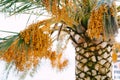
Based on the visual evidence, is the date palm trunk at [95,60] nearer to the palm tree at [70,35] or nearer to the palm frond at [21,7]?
the palm tree at [70,35]

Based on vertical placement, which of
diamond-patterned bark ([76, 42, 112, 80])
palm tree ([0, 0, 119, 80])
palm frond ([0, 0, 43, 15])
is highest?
palm frond ([0, 0, 43, 15])

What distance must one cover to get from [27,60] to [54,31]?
28 cm

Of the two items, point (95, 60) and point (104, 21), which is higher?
point (104, 21)

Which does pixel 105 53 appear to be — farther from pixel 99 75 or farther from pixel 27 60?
pixel 27 60

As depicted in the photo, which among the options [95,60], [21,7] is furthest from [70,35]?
[21,7]

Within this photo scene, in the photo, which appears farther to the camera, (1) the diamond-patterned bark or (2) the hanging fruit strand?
(1) the diamond-patterned bark

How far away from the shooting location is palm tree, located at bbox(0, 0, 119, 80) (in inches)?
45.6

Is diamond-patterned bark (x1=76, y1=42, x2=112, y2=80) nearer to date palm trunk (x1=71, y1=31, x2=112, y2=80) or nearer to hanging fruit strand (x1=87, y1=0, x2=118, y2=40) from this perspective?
date palm trunk (x1=71, y1=31, x2=112, y2=80)

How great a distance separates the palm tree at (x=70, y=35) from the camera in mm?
1157

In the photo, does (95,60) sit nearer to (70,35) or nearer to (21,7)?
(70,35)

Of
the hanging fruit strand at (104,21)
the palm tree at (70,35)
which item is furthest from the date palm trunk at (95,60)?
the hanging fruit strand at (104,21)

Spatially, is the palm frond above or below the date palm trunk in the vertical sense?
above

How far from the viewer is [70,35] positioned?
58.7 inches

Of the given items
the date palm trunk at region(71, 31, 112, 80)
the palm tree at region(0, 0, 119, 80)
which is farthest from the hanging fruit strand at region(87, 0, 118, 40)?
the date palm trunk at region(71, 31, 112, 80)
